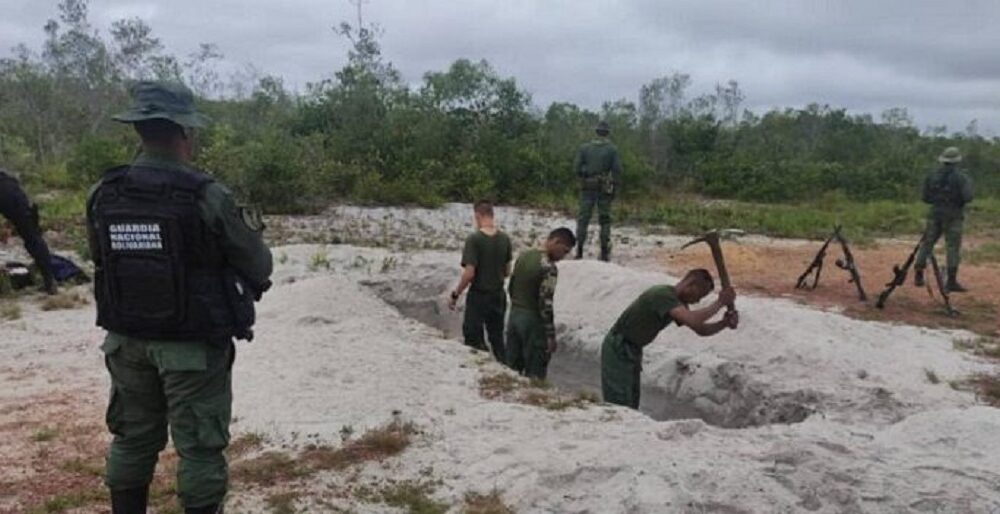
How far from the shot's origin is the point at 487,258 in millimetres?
7066

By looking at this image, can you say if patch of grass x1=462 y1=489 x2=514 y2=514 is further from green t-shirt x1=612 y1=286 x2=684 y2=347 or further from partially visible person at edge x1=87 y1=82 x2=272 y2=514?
green t-shirt x1=612 y1=286 x2=684 y2=347

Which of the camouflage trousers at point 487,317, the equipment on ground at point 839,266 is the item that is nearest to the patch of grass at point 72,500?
the camouflage trousers at point 487,317

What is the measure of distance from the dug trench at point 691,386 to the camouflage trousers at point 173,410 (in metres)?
4.23

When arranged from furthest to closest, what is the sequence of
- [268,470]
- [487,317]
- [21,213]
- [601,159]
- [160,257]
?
1. [601,159]
2. [21,213]
3. [487,317]
4. [268,470]
5. [160,257]

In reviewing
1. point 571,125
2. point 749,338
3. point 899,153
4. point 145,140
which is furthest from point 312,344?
point 899,153

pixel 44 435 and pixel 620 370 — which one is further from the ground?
pixel 620 370

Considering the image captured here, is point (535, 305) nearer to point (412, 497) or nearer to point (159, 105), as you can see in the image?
point (412, 497)

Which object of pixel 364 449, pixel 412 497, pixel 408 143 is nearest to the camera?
pixel 412 497

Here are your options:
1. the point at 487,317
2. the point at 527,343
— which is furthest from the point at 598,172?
the point at 527,343

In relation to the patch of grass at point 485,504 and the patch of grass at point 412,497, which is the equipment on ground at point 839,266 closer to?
the patch of grass at point 485,504

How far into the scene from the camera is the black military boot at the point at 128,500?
11.5 ft

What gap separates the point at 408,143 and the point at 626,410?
16.7 metres

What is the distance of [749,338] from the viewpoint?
777cm

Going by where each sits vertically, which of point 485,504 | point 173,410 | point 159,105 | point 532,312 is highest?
point 159,105
